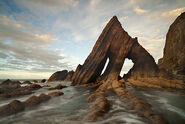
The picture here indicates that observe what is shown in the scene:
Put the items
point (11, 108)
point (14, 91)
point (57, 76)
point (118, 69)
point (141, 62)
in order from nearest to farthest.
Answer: point (11, 108) < point (14, 91) < point (141, 62) < point (118, 69) < point (57, 76)

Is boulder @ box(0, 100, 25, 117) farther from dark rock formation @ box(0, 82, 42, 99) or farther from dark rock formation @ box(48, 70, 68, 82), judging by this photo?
dark rock formation @ box(48, 70, 68, 82)

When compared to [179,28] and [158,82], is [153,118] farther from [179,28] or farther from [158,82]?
[179,28]

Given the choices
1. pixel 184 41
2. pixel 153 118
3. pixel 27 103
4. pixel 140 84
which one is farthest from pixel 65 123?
pixel 184 41

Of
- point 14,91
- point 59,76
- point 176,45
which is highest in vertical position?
point 176,45

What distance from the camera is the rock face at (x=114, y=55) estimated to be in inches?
781

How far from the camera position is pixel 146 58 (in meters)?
19.5

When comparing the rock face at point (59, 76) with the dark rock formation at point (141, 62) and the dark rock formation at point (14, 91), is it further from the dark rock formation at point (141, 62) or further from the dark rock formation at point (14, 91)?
the dark rock formation at point (141, 62)

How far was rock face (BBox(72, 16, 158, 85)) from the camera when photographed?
19.8 m

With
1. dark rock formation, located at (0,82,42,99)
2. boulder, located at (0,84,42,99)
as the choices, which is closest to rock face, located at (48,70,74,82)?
dark rock formation, located at (0,82,42,99)

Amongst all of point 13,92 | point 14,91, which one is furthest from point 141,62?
point 14,91

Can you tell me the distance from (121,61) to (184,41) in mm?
20323

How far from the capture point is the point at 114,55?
22.4 m

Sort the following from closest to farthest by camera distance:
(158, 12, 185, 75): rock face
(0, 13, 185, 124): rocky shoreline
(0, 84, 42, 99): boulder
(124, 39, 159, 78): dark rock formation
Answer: (0, 84, 42, 99): boulder → (0, 13, 185, 124): rocky shoreline → (124, 39, 159, 78): dark rock formation → (158, 12, 185, 75): rock face

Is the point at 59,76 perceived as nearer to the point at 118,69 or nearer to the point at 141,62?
the point at 118,69
